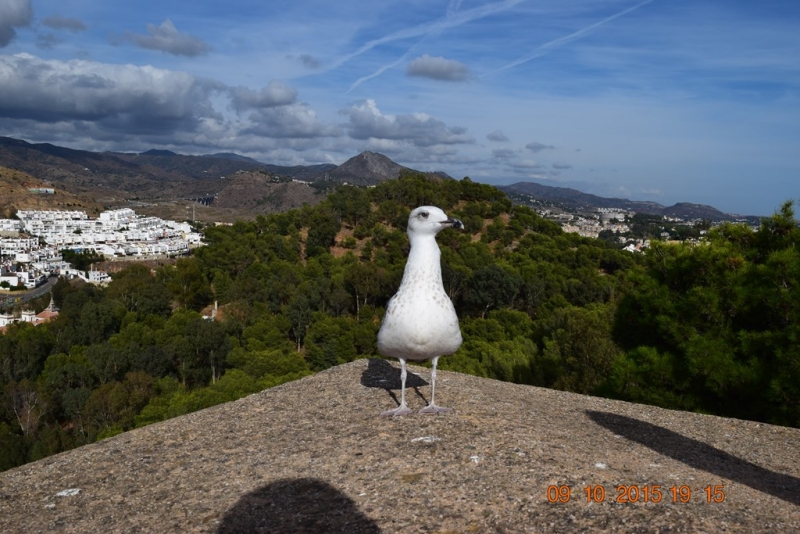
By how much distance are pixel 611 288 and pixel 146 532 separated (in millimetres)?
35204

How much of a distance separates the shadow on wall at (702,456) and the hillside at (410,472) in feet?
0.10

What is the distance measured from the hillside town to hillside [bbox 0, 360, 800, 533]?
3143 inches

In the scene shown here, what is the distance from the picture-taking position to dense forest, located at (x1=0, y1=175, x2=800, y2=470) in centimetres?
977

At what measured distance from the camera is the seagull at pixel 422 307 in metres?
5.70

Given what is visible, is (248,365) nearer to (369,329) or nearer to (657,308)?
(369,329)

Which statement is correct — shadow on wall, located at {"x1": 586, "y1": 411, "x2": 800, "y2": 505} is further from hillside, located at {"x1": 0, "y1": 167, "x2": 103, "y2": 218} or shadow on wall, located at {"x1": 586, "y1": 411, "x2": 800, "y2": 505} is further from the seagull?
hillside, located at {"x1": 0, "y1": 167, "x2": 103, "y2": 218}

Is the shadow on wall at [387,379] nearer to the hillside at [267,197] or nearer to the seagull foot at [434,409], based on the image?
the seagull foot at [434,409]

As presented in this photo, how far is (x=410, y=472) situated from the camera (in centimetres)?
514

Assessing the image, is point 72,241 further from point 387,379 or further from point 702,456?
point 702,456

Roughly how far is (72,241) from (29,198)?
3517 centimetres

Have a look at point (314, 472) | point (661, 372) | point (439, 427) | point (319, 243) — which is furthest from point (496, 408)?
point (319, 243)
